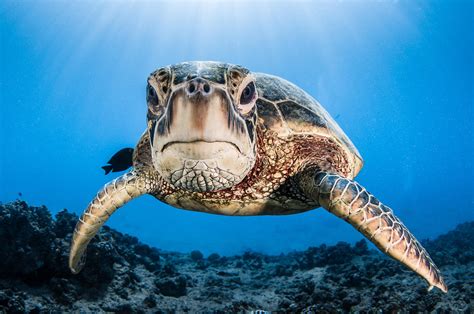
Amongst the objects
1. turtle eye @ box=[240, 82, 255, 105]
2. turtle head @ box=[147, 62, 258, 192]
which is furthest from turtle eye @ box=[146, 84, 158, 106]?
turtle eye @ box=[240, 82, 255, 105]

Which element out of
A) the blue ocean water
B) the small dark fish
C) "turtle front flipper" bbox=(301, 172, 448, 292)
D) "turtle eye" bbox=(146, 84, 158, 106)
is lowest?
"turtle front flipper" bbox=(301, 172, 448, 292)

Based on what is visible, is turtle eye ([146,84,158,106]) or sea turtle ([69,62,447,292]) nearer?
sea turtle ([69,62,447,292])

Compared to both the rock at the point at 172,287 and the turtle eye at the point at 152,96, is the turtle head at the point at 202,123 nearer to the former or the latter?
the turtle eye at the point at 152,96

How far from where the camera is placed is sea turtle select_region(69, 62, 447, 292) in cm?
198

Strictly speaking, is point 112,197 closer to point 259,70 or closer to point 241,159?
point 241,159

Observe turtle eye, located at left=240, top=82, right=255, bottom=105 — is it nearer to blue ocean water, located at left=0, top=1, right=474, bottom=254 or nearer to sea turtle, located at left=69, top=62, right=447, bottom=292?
sea turtle, located at left=69, top=62, right=447, bottom=292

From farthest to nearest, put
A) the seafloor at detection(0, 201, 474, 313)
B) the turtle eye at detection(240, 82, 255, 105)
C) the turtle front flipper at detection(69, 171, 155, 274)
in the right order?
the seafloor at detection(0, 201, 474, 313)
the turtle front flipper at detection(69, 171, 155, 274)
the turtle eye at detection(240, 82, 255, 105)

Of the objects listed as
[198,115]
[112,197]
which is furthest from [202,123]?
[112,197]

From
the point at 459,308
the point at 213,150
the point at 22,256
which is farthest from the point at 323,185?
the point at 22,256

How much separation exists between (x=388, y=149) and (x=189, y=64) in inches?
3634

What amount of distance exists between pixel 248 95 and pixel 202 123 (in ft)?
2.28

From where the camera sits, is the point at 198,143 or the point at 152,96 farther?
the point at 152,96

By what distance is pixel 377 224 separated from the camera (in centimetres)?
279

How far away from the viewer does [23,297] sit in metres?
4.49
